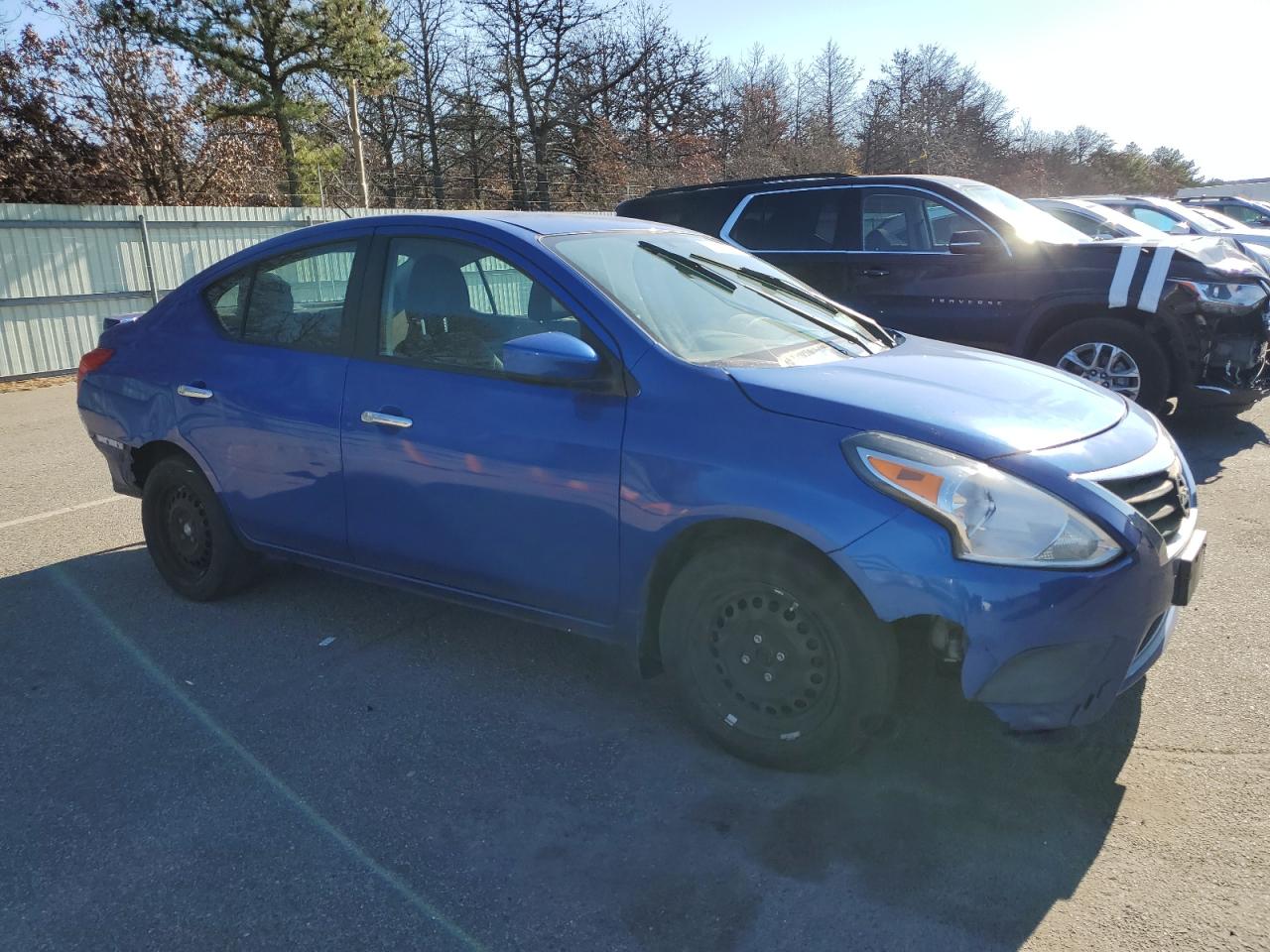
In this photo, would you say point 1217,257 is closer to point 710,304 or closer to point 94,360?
point 710,304

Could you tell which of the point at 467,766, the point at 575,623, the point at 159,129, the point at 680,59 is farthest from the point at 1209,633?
the point at 680,59

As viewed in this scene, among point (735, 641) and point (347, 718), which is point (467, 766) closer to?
point (347, 718)

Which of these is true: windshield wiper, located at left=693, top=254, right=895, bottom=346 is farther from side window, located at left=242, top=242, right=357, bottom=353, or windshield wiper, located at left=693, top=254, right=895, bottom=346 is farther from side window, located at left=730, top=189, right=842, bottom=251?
side window, located at left=730, top=189, right=842, bottom=251

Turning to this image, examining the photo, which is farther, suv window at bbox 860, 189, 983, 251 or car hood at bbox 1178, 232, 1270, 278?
suv window at bbox 860, 189, 983, 251

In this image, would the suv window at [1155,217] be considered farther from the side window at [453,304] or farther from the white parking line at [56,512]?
the white parking line at [56,512]

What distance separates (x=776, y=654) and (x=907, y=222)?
5.76 metres

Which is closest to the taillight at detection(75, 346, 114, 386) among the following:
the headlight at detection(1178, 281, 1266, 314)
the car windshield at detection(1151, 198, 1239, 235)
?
the headlight at detection(1178, 281, 1266, 314)

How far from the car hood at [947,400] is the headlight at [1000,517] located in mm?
97

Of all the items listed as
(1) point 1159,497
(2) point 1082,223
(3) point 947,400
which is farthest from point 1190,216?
(3) point 947,400

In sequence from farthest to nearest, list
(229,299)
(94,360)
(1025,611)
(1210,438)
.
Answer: (1210,438) < (94,360) < (229,299) < (1025,611)

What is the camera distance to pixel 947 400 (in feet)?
9.87

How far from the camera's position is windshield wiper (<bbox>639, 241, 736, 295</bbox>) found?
3816 millimetres

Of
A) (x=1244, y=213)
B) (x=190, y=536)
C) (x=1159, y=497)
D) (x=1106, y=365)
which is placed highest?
(x=1244, y=213)

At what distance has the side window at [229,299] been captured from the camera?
428 cm
